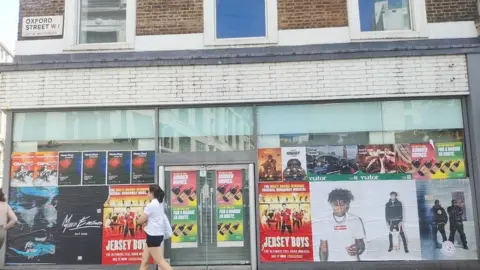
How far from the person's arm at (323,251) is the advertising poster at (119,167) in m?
3.63

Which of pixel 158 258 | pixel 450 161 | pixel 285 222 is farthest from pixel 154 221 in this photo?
pixel 450 161

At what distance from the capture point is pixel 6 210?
6.78 metres

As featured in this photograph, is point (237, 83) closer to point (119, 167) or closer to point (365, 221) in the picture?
point (119, 167)

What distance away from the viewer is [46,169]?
8.26 meters

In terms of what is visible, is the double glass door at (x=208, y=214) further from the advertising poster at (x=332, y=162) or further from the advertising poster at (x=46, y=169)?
the advertising poster at (x=46, y=169)

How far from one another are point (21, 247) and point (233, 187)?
3982 mm

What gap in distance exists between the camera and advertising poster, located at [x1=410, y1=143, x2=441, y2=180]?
788 centimetres

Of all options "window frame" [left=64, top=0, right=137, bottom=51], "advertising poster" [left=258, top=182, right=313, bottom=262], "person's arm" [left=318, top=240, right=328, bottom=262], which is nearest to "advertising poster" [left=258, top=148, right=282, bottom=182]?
"advertising poster" [left=258, top=182, right=313, bottom=262]

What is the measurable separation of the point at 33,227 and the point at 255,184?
4.11 meters

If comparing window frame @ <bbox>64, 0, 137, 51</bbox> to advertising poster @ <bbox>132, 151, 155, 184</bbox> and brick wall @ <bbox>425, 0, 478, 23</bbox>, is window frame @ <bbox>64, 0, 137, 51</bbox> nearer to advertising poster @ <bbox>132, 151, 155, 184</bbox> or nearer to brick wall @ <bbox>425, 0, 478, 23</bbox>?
advertising poster @ <bbox>132, 151, 155, 184</bbox>

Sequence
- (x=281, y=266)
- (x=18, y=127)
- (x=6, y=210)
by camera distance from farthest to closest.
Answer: (x=18, y=127), (x=281, y=266), (x=6, y=210)

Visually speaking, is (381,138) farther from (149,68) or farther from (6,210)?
(6,210)

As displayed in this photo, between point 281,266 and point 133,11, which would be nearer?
point 281,266

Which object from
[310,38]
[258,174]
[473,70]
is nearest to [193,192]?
[258,174]
